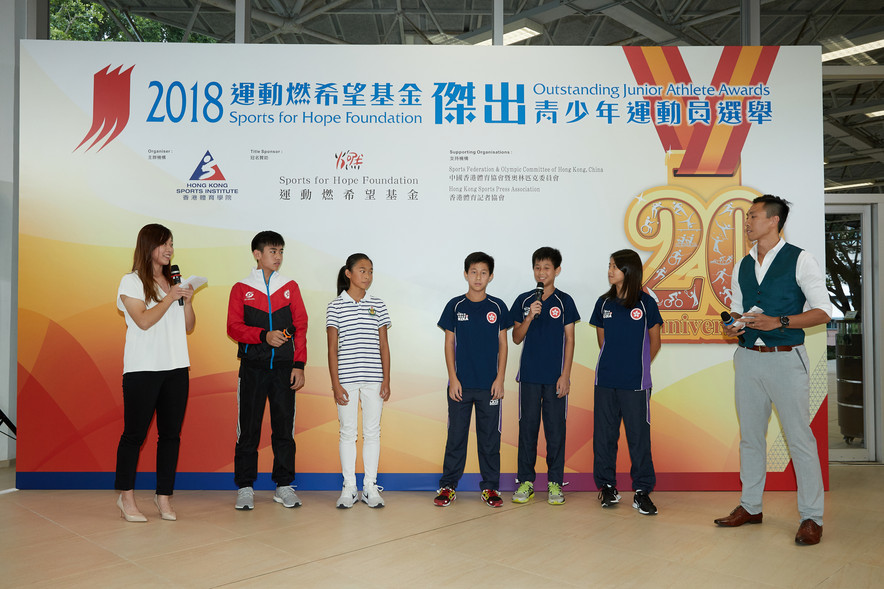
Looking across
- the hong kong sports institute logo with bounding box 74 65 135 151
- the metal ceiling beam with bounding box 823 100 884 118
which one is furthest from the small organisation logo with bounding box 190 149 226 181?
the metal ceiling beam with bounding box 823 100 884 118

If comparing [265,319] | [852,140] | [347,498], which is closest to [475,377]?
[347,498]

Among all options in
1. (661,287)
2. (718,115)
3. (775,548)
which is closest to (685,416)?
(661,287)

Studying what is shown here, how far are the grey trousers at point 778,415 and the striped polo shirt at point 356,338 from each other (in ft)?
6.63

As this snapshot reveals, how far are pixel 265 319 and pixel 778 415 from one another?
9.26ft

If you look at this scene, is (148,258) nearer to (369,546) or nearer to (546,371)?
(369,546)

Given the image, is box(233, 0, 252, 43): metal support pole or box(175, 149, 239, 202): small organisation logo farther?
box(233, 0, 252, 43): metal support pole

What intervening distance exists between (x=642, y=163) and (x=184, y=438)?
3.57 metres

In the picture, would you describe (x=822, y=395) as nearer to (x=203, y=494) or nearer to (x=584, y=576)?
(x=584, y=576)

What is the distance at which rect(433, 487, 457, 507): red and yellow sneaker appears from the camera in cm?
347

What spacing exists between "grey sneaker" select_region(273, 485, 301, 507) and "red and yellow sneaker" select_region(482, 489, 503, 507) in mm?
1111

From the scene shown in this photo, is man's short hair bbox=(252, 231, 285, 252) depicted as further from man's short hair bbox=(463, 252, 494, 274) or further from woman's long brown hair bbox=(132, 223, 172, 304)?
man's short hair bbox=(463, 252, 494, 274)

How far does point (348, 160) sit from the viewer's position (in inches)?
154

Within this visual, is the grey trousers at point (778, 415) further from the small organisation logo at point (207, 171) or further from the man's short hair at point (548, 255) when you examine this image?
the small organisation logo at point (207, 171)

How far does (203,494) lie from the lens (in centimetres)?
371
